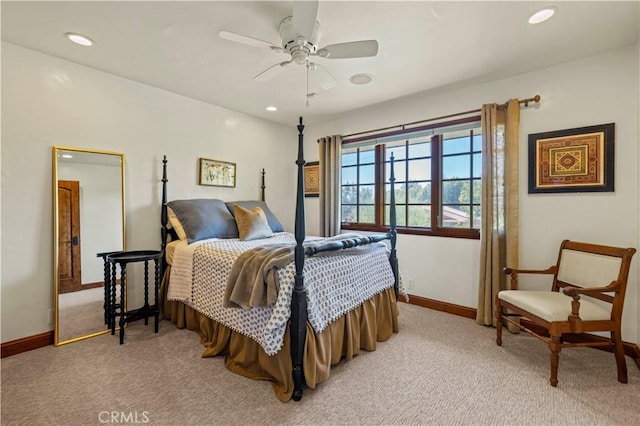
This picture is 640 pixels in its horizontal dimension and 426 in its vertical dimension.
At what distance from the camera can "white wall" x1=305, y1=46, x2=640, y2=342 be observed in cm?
236

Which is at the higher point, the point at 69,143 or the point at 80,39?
the point at 80,39

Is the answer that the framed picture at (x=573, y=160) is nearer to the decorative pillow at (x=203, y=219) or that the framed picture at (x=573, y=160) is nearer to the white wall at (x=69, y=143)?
the decorative pillow at (x=203, y=219)

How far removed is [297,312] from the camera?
5.96 feet

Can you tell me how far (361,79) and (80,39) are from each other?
2384mm

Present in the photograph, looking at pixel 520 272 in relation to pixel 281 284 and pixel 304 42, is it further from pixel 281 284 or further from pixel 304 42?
pixel 304 42

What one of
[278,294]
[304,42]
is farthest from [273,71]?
[278,294]

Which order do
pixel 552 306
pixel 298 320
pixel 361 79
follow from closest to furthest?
pixel 298 320, pixel 552 306, pixel 361 79

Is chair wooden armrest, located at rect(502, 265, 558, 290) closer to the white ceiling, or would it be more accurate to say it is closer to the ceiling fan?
the white ceiling

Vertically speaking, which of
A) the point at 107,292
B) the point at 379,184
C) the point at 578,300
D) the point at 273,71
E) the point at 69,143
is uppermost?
the point at 273,71

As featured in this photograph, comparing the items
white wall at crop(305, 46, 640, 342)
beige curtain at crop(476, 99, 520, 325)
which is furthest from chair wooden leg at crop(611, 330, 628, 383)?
beige curtain at crop(476, 99, 520, 325)

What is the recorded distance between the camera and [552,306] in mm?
2059

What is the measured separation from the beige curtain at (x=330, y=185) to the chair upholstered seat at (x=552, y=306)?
228 cm

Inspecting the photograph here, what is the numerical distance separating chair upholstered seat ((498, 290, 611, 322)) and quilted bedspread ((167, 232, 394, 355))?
3.44 feet

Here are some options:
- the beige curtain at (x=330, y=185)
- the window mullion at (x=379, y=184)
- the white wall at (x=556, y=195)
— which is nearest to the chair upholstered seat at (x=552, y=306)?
the white wall at (x=556, y=195)
